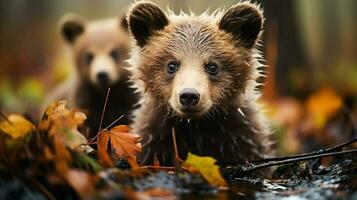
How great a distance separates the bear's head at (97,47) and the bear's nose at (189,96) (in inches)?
173

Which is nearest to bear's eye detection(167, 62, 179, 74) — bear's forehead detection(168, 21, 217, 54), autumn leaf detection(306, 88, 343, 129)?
bear's forehead detection(168, 21, 217, 54)

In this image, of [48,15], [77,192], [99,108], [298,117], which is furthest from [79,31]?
[48,15]

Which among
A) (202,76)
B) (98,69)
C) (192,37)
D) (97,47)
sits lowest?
(98,69)

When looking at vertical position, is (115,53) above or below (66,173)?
above

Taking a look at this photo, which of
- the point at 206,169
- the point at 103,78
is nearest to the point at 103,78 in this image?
the point at 103,78

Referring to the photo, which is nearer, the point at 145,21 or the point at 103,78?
the point at 145,21

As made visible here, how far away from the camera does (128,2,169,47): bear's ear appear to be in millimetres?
6621

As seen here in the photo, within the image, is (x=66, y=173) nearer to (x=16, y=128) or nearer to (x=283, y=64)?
(x=16, y=128)

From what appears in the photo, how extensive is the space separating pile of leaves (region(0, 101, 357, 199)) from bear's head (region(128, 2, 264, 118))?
1787 mm

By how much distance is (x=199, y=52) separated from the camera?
21.1 ft

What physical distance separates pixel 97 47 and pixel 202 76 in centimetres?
477

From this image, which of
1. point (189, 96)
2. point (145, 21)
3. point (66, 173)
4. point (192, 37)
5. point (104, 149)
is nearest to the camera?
point (66, 173)

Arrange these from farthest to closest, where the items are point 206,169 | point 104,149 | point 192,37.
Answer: point 192,37, point 104,149, point 206,169

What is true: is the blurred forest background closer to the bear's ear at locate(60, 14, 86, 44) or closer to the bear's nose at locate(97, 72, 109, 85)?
the bear's ear at locate(60, 14, 86, 44)
